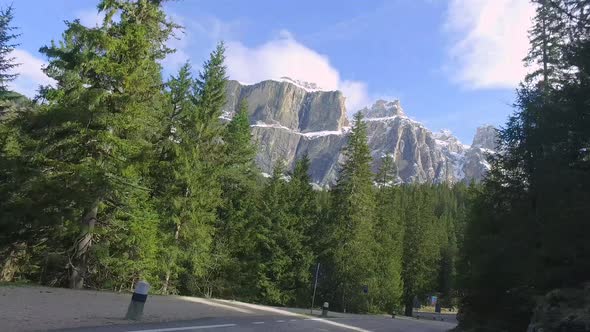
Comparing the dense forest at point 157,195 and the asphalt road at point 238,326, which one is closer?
the asphalt road at point 238,326

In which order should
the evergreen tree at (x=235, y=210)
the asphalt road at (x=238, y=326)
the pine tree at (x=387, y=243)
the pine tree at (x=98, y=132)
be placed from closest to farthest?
the asphalt road at (x=238, y=326), the pine tree at (x=98, y=132), the evergreen tree at (x=235, y=210), the pine tree at (x=387, y=243)

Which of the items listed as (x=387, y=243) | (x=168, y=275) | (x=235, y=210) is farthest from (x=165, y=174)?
(x=387, y=243)

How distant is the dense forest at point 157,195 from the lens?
17234 millimetres

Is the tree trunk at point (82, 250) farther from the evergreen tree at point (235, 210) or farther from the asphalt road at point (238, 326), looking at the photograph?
the evergreen tree at point (235, 210)

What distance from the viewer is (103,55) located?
60.2 feet

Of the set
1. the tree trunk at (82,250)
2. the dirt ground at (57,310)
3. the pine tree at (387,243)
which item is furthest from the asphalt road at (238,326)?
the pine tree at (387,243)

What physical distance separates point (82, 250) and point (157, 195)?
10.3 m

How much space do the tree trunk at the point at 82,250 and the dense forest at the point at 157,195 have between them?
6 centimetres

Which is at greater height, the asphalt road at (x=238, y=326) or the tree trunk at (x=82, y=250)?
the tree trunk at (x=82, y=250)

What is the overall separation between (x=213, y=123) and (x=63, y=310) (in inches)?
826

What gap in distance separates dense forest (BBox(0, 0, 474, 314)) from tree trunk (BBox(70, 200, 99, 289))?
55 mm

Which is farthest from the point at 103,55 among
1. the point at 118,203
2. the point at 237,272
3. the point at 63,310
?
the point at 237,272

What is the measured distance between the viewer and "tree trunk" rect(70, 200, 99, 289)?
17391 millimetres

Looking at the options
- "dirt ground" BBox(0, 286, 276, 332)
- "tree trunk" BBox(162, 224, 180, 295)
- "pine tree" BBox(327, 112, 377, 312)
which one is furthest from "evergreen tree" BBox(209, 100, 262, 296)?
"dirt ground" BBox(0, 286, 276, 332)
